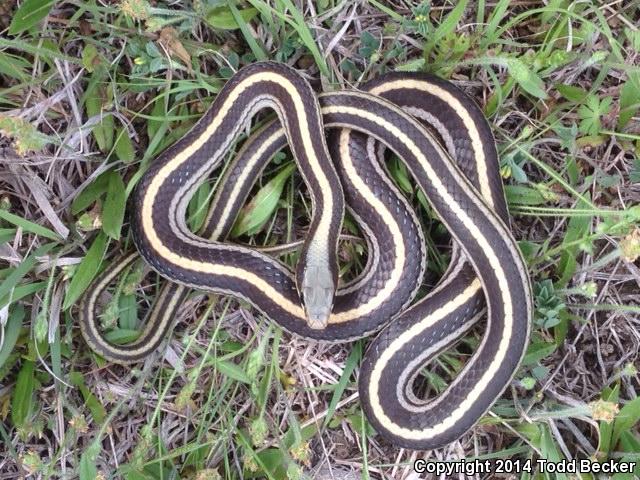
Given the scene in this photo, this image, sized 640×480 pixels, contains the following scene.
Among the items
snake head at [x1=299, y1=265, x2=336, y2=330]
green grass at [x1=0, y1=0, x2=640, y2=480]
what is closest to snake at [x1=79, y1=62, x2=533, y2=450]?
snake head at [x1=299, y1=265, x2=336, y2=330]

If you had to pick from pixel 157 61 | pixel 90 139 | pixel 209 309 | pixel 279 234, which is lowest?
pixel 209 309

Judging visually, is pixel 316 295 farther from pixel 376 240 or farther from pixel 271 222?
pixel 271 222

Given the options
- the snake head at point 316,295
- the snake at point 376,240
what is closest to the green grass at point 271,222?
the snake at point 376,240

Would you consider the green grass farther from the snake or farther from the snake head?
the snake head

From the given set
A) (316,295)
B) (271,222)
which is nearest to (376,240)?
(316,295)

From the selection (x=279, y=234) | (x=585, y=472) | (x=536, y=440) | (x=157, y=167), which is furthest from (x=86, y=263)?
(x=585, y=472)

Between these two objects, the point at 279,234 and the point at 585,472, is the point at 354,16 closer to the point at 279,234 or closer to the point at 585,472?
the point at 279,234
